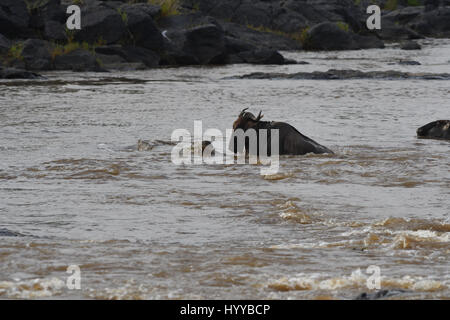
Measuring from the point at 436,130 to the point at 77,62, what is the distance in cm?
1708

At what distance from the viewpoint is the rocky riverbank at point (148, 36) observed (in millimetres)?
28188

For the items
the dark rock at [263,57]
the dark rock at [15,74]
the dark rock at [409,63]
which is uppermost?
the dark rock at [263,57]

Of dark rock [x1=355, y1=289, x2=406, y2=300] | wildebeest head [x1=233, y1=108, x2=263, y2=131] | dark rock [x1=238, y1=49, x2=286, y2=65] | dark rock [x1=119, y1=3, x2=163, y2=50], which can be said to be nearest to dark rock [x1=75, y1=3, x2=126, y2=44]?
dark rock [x1=119, y1=3, x2=163, y2=50]

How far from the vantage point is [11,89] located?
70.2 ft

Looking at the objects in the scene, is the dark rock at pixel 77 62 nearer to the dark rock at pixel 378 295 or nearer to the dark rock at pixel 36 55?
the dark rock at pixel 36 55

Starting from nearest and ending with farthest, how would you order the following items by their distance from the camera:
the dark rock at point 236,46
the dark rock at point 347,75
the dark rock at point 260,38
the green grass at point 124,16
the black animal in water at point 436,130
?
the black animal in water at point 436,130 → the dark rock at point 347,75 → the green grass at point 124,16 → the dark rock at point 236,46 → the dark rock at point 260,38

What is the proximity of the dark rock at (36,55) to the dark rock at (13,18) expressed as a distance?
2.69 metres

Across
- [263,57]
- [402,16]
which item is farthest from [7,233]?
[402,16]

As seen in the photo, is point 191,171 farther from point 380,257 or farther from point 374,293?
point 374,293

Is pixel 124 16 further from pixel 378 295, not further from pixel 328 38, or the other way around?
pixel 378 295

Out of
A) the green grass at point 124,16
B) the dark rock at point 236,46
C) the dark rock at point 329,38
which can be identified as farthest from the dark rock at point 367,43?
the green grass at point 124,16

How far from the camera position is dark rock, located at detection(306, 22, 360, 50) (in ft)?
128

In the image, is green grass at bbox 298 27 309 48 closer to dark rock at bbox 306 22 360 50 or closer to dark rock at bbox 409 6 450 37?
dark rock at bbox 306 22 360 50
